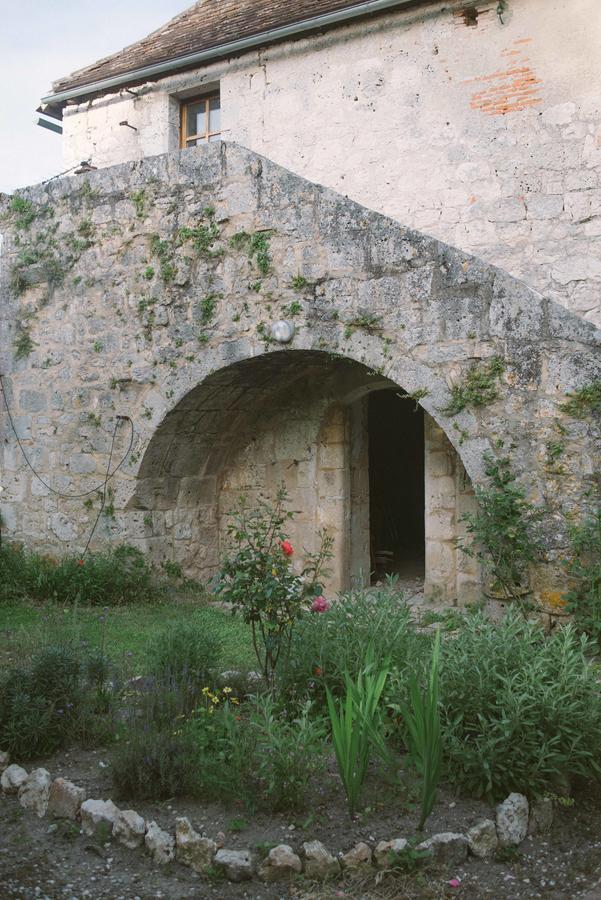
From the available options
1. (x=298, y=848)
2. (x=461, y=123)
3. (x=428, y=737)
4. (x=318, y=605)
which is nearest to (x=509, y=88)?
A: (x=461, y=123)

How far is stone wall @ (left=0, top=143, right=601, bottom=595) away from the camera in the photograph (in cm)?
542

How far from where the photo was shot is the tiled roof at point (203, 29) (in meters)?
8.78

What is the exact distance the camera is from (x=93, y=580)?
7066mm

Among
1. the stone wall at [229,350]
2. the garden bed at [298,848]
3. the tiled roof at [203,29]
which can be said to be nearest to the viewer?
the garden bed at [298,848]

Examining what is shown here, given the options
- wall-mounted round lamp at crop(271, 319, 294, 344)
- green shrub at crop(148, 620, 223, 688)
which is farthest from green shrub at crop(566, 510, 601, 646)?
wall-mounted round lamp at crop(271, 319, 294, 344)

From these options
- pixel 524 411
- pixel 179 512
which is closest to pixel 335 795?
pixel 524 411

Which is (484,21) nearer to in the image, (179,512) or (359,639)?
(179,512)

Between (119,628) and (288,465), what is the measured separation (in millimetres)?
2462

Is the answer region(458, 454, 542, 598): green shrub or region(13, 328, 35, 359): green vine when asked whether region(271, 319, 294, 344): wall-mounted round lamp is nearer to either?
region(458, 454, 542, 598): green shrub

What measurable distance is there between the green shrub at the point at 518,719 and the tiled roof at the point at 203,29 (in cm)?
688

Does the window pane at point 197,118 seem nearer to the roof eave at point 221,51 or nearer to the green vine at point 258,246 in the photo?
the roof eave at point 221,51

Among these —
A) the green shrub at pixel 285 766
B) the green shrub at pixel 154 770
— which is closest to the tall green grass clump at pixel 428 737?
the green shrub at pixel 285 766

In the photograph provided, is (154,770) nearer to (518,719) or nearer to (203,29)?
(518,719)

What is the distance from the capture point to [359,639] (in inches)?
153
